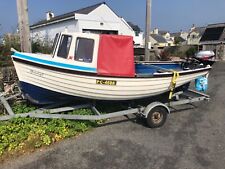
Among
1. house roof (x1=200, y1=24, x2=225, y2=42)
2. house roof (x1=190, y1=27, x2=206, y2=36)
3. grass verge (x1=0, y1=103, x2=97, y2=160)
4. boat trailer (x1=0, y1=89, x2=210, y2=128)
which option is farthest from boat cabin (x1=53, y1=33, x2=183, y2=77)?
house roof (x1=190, y1=27, x2=206, y2=36)

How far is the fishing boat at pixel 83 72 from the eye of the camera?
5.52 m

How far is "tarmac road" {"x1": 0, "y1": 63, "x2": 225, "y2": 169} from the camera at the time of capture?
469 centimetres

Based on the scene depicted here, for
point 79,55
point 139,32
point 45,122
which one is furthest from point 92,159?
point 139,32

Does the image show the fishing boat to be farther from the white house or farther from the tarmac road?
the white house

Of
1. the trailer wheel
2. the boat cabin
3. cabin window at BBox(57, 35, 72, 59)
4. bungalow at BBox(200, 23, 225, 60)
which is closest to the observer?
the boat cabin

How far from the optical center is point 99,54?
19.0ft

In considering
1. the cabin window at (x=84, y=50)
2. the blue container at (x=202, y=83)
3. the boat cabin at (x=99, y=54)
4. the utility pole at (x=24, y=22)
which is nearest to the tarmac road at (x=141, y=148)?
the blue container at (x=202, y=83)

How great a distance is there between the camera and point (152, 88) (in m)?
6.43

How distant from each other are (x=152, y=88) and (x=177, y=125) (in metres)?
1.14

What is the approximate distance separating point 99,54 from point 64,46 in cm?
94

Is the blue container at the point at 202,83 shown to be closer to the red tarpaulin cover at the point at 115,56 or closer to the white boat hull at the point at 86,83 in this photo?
the white boat hull at the point at 86,83

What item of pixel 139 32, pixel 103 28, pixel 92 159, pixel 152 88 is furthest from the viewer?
pixel 139 32

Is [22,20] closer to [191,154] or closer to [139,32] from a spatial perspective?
[191,154]

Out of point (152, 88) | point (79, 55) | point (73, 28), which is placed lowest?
point (152, 88)
